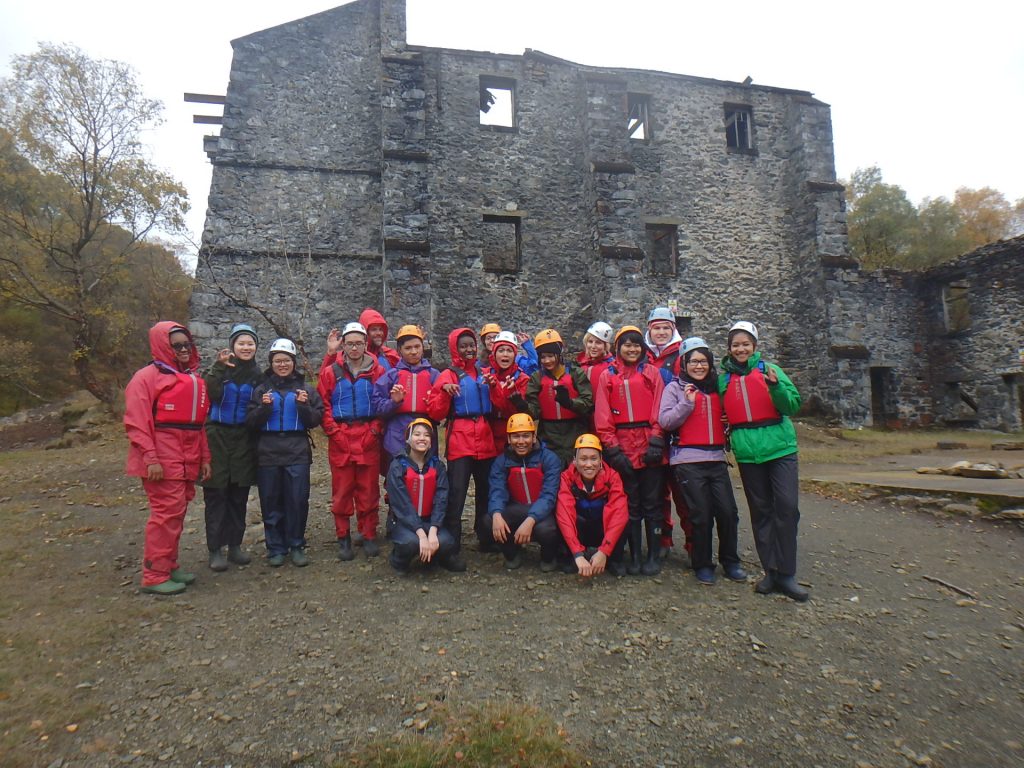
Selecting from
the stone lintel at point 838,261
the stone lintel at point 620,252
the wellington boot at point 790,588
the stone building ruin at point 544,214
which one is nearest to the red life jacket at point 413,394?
the wellington boot at point 790,588

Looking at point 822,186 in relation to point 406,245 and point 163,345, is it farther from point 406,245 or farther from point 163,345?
point 163,345

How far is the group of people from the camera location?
150 inches

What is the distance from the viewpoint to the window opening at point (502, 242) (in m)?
13.5

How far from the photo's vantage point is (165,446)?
3.84 meters

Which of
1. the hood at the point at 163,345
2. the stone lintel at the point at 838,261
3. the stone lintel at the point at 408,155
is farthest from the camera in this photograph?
the stone lintel at the point at 838,261

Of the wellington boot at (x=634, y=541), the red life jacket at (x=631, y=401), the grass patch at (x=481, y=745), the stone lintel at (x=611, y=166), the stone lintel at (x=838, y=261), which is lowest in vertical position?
the grass patch at (x=481, y=745)

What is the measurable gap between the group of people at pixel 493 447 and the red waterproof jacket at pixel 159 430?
0.04 feet

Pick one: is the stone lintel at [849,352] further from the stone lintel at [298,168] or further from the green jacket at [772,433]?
the stone lintel at [298,168]

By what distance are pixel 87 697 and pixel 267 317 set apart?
10.3 meters

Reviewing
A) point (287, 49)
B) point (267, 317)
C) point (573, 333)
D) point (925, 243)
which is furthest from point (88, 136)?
point (925, 243)

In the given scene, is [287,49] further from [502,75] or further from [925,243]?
[925,243]

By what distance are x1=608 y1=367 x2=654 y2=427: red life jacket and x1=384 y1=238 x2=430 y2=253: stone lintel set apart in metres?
8.32

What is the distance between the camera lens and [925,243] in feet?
73.8

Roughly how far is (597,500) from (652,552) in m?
0.61
